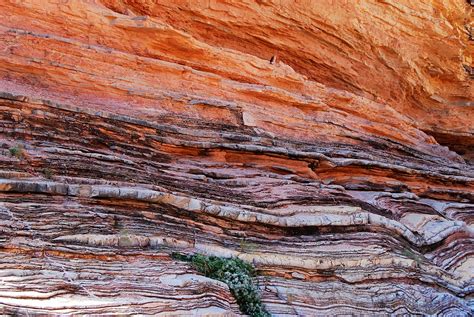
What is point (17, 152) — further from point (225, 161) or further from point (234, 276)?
point (225, 161)

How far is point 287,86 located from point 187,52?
236cm

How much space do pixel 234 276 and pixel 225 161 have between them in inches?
124

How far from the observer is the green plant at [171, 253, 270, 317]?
5.77m

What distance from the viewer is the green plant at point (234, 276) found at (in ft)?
18.9

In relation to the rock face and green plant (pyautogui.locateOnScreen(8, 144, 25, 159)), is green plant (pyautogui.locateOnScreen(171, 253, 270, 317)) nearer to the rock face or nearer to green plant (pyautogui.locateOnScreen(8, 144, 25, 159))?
the rock face

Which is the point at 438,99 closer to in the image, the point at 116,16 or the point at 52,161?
the point at 116,16

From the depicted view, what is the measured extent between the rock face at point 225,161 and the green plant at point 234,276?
178 mm

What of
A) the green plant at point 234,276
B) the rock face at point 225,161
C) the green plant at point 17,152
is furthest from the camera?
the green plant at point 17,152

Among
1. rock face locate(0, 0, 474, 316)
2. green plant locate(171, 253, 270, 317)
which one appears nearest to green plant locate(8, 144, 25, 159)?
rock face locate(0, 0, 474, 316)

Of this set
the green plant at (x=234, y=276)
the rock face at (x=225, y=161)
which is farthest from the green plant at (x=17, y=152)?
the green plant at (x=234, y=276)

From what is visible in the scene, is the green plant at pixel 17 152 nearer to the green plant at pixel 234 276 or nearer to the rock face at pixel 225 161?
the rock face at pixel 225 161

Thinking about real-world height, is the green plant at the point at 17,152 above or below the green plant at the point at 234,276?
above

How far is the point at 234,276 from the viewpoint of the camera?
596cm

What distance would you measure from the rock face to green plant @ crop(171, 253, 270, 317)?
178 millimetres
